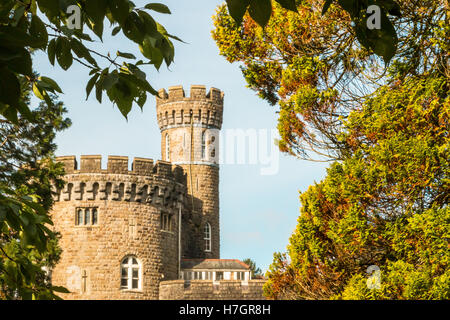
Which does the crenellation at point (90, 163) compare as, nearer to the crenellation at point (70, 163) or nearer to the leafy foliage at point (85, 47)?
the crenellation at point (70, 163)

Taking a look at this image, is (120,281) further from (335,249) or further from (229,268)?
(335,249)

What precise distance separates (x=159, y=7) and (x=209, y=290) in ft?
98.6

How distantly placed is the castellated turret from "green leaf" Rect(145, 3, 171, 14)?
1181 inches

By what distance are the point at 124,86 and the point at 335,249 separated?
10.4 m

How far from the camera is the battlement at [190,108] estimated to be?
3988cm

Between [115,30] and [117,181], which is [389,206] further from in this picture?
[117,181]

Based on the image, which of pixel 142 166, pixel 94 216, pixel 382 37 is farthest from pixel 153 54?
pixel 142 166

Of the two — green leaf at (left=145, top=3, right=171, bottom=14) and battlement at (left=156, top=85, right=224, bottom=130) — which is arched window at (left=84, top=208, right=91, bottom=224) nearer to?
battlement at (left=156, top=85, right=224, bottom=130)

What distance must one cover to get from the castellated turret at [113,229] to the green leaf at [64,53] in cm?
2951

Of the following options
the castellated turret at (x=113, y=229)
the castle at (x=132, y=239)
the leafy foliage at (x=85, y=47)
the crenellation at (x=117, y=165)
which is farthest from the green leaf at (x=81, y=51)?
the crenellation at (x=117, y=165)

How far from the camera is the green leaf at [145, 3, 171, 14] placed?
137 inches

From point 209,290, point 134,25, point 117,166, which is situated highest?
point 117,166

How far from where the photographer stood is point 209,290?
107 ft

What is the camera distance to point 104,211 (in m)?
33.9
